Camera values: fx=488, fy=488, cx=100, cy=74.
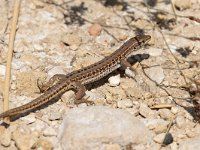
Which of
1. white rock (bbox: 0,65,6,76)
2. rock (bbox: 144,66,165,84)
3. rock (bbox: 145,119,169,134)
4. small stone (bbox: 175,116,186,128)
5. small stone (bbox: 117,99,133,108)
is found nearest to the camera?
rock (bbox: 145,119,169,134)

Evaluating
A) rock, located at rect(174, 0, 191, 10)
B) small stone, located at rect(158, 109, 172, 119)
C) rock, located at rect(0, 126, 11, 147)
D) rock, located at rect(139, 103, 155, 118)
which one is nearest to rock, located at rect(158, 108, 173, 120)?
small stone, located at rect(158, 109, 172, 119)

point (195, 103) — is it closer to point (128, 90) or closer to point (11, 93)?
point (128, 90)

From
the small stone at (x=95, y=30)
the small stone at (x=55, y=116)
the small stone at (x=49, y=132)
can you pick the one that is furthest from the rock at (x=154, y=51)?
the small stone at (x=49, y=132)

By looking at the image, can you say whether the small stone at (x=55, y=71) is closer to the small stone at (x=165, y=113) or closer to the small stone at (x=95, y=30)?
the small stone at (x=95, y=30)

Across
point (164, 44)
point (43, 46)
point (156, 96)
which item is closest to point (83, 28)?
point (43, 46)

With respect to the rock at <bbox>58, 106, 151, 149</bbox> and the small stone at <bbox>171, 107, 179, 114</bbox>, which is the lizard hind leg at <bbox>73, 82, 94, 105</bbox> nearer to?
the rock at <bbox>58, 106, 151, 149</bbox>

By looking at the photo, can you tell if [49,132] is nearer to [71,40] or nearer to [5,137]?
[5,137]

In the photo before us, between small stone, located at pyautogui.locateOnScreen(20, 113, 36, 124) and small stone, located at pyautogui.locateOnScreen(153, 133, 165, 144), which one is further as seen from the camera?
small stone, located at pyautogui.locateOnScreen(20, 113, 36, 124)
